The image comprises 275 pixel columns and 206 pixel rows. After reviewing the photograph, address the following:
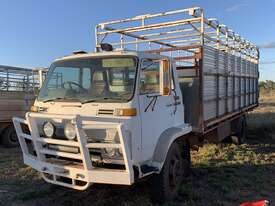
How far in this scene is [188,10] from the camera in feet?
21.4

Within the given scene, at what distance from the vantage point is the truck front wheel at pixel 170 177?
518 centimetres

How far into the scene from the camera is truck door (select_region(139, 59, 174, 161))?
15.9 feet

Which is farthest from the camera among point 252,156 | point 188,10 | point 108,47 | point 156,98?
point 252,156

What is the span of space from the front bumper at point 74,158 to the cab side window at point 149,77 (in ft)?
2.98

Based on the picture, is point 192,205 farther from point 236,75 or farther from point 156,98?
point 236,75

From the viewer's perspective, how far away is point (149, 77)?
16.6ft

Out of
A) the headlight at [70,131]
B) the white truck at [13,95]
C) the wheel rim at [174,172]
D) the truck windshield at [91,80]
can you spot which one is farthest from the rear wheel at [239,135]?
the headlight at [70,131]

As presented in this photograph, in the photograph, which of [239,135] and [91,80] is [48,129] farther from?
[239,135]

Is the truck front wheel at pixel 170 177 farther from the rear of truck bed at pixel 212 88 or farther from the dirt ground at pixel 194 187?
the rear of truck bed at pixel 212 88

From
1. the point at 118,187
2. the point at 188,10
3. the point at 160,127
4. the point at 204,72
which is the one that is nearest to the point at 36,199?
the point at 118,187

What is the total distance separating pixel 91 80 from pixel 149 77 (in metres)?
0.81

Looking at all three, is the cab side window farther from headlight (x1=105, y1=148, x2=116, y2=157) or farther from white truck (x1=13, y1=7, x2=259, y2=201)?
headlight (x1=105, y1=148, x2=116, y2=157)

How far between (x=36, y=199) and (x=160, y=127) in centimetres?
229

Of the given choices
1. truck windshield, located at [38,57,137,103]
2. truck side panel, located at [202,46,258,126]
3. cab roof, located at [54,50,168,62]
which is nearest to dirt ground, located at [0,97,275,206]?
truck side panel, located at [202,46,258,126]
